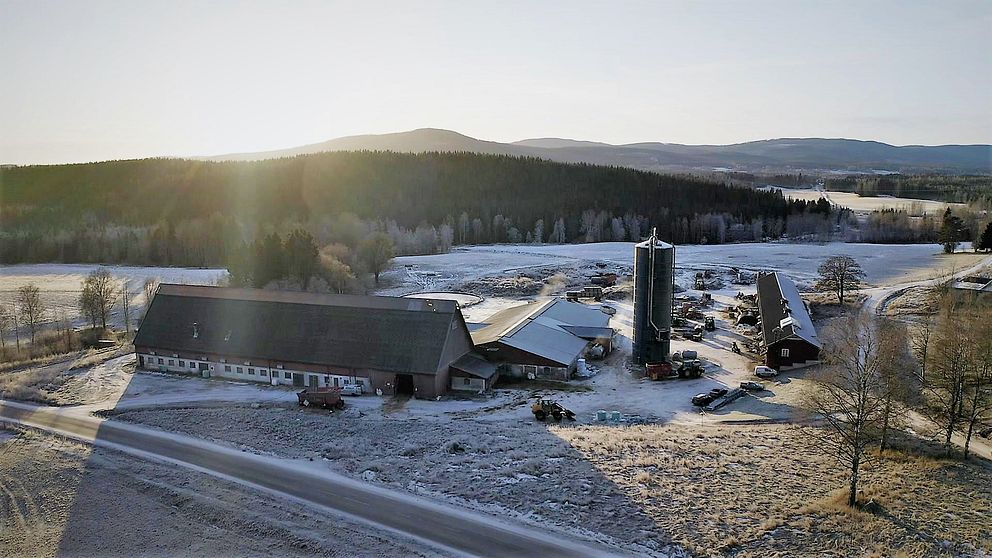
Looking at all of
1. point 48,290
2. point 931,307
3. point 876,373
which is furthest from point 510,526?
point 48,290

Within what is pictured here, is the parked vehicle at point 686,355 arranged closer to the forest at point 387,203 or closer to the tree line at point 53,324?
the tree line at point 53,324

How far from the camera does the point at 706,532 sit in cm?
2122

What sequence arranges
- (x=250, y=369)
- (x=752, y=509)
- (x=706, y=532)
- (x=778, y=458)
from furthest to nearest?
(x=250, y=369) → (x=778, y=458) → (x=752, y=509) → (x=706, y=532)

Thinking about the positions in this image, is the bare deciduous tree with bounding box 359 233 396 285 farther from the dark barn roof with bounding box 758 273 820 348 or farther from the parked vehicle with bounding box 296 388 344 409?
the parked vehicle with bounding box 296 388 344 409

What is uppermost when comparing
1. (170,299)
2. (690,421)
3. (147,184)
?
(147,184)

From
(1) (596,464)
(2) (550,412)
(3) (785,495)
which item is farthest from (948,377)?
(2) (550,412)

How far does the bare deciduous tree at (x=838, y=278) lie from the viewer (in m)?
63.7

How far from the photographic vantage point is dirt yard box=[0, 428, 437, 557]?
21.0 meters

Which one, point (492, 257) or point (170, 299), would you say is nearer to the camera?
point (170, 299)

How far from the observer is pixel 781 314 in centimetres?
4797

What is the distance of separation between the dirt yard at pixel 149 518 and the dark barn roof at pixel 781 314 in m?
31.4

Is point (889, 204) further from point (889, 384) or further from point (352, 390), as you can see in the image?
point (352, 390)

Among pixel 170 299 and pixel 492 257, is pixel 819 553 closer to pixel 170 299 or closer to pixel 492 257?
pixel 170 299

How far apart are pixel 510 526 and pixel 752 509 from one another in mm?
7977
